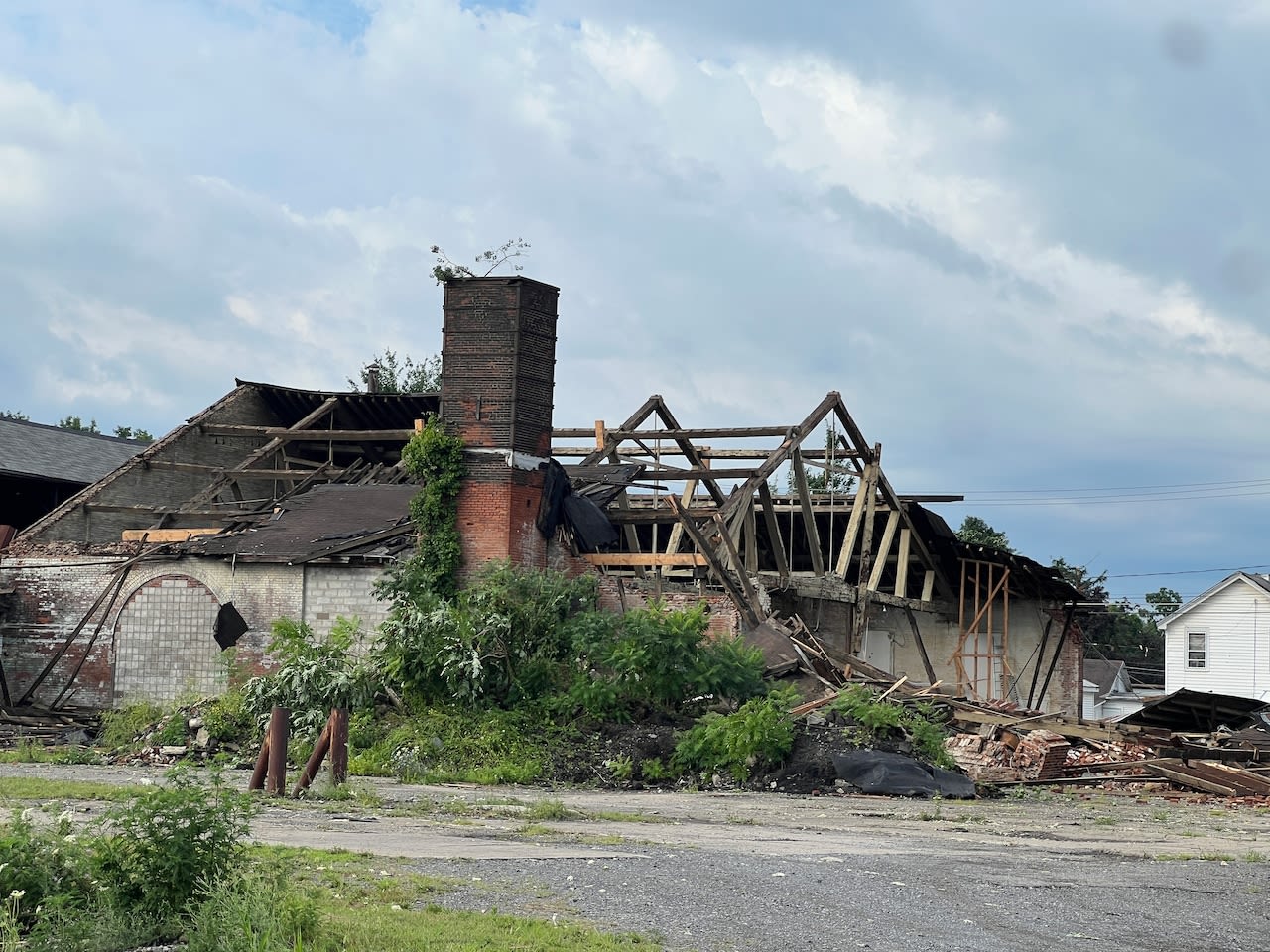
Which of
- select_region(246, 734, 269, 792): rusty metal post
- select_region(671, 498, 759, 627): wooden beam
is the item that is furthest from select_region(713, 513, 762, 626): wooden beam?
select_region(246, 734, 269, 792): rusty metal post

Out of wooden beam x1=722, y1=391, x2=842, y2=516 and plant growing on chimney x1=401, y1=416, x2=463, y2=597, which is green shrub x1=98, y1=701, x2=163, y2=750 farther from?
wooden beam x1=722, y1=391, x2=842, y2=516

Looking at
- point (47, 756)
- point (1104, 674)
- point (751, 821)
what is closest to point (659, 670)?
point (751, 821)

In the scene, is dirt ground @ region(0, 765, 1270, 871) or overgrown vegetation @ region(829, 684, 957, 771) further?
overgrown vegetation @ region(829, 684, 957, 771)

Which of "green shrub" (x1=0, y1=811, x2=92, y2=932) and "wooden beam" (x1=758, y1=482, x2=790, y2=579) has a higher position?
"wooden beam" (x1=758, y1=482, x2=790, y2=579)

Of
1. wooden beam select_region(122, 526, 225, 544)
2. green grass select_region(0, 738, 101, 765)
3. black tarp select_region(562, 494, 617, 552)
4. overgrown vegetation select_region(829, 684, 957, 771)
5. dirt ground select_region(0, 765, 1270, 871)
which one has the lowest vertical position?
green grass select_region(0, 738, 101, 765)

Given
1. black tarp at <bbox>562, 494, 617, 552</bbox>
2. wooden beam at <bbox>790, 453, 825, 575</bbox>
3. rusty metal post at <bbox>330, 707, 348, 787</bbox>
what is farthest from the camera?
wooden beam at <bbox>790, 453, 825, 575</bbox>

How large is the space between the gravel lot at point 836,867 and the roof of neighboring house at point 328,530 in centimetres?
659

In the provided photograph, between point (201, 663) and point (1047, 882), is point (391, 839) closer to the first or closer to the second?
point (1047, 882)

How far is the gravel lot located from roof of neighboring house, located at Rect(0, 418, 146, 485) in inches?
753

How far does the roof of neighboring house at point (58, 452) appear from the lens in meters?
34.1

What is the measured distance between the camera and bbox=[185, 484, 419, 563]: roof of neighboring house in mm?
23062

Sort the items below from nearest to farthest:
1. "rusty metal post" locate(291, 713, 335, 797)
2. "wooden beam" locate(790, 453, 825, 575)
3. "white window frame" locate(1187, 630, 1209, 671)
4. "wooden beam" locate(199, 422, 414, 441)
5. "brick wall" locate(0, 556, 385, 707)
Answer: "rusty metal post" locate(291, 713, 335, 797)
"brick wall" locate(0, 556, 385, 707)
"wooden beam" locate(790, 453, 825, 575)
"wooden beam" locate(199, 422, 414, 441)
"white window frame" locate(1187, 630, 1209, 671)

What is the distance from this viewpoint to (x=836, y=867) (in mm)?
10891

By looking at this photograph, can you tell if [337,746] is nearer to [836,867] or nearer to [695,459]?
[836,867]
